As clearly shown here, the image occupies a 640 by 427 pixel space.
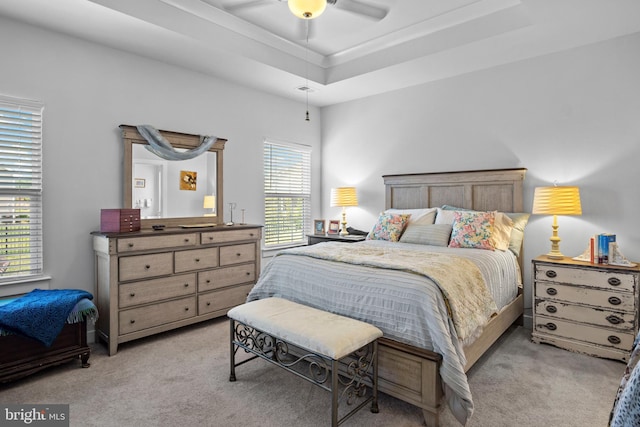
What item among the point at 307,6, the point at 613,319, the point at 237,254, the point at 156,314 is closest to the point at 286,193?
the point at 237,254

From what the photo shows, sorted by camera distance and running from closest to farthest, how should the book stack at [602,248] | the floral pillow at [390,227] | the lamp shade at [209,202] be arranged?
the book stack at [602,248]
the floral pillow at [390,227]
the lamp shade at [209,202]

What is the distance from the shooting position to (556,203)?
3061mm

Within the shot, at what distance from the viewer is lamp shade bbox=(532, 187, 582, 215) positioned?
119 inches

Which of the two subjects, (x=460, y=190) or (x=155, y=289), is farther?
(x=460, y=190)

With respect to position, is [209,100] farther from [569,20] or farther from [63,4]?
[569,20]

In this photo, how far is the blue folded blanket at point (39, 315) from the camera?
2.29 metres

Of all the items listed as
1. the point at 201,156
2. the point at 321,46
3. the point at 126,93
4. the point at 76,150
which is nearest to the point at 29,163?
the point at 76,150

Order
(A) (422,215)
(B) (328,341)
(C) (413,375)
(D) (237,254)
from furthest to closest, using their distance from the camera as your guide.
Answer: (A) (422,215), (D) (237,254), (C) (413,375), (B) (328,341)

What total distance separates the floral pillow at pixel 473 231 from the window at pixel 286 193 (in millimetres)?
2332

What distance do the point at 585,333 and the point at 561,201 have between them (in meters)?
1.08

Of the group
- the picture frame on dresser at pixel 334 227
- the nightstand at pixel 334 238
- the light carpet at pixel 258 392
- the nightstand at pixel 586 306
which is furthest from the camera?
the picture frame on dresser at pixel 334 227

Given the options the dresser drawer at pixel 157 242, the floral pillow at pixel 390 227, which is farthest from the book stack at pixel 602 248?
the dresser drawer at pixel 157 242

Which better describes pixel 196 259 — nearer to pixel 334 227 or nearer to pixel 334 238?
pixel 334 238

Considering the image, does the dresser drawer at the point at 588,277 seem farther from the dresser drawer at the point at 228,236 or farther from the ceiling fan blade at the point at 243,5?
the ceiling fan blade at the point at 243,5
